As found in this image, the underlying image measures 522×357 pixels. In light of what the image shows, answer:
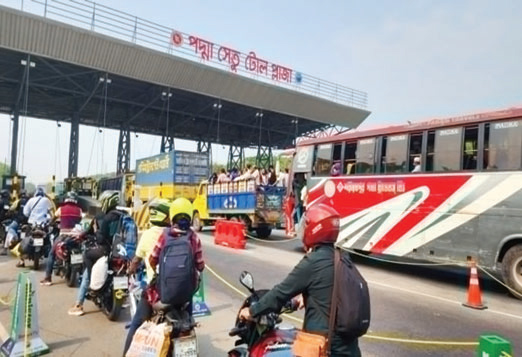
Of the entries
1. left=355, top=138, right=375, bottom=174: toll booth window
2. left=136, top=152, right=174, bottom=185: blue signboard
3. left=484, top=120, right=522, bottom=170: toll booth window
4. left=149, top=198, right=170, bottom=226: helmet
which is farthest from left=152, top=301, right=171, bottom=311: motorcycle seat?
left=136, top=152, right=174, bottom=185: blue signboard

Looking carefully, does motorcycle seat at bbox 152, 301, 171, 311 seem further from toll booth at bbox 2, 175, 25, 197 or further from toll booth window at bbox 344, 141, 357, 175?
toll booth at bbox 2, 175, 25, 197

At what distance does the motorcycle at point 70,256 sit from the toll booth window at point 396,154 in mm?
7358

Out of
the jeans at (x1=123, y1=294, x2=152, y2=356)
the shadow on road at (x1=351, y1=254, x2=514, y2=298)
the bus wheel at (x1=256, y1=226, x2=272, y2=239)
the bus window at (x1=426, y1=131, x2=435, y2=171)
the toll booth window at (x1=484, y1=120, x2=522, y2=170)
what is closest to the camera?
the jeans at (x1=123, y1=294, x2=152, y2=356)

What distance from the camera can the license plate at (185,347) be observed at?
136 inches

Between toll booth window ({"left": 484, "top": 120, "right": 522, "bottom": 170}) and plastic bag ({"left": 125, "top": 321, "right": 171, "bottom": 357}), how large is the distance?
7532 mm

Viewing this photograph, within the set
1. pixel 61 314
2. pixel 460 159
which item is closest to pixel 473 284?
pixel 460 159

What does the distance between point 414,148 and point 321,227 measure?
327 inches

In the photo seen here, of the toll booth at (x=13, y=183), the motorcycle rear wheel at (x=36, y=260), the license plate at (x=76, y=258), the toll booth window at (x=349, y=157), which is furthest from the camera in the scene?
the toll booth at (x=13, y=183)

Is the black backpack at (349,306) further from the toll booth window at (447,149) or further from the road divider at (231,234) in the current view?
the road divider at (231,234)

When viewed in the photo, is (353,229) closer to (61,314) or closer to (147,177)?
(61,314)

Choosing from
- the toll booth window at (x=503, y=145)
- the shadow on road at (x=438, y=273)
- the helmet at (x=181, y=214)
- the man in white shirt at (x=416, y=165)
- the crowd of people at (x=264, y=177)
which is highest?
the toll booth window at (x=503, y=145)

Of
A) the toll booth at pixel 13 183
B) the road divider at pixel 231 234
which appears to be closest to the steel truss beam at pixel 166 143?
the toll booth at pixel 13 183

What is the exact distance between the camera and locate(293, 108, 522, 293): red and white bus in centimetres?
832

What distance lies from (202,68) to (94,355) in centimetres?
2575
